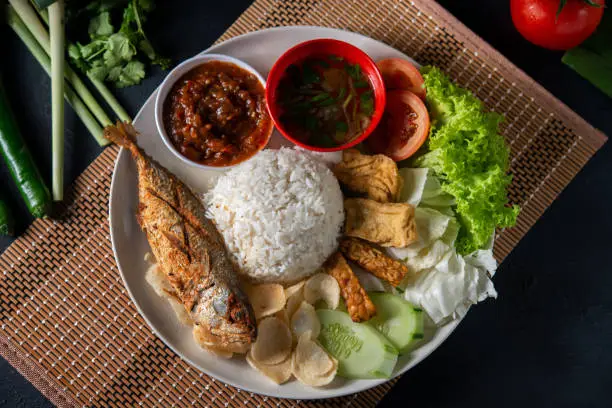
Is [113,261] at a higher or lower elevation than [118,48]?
lower

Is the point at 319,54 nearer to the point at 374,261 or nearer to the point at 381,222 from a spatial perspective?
the point at 381,222

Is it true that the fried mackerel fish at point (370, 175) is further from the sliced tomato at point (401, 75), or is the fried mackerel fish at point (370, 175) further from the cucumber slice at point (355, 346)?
the cucumber slice at point (355, 346)

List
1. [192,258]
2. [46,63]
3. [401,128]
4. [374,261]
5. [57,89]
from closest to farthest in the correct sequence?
[192,258] → [374,261] → [401,128] → [57,89] → [46,63]

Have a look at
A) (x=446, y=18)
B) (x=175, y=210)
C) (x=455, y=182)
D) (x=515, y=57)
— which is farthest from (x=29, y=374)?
(x=515, y=57)

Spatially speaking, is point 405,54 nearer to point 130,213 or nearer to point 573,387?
point 130,213

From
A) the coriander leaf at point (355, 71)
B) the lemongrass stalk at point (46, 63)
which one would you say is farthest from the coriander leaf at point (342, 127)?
the lemongrass stalk at point (46, 63)

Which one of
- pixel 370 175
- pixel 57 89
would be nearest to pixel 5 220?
pixel 57 89

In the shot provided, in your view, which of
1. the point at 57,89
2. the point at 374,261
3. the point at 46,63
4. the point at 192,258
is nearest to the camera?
the point at 192,258
